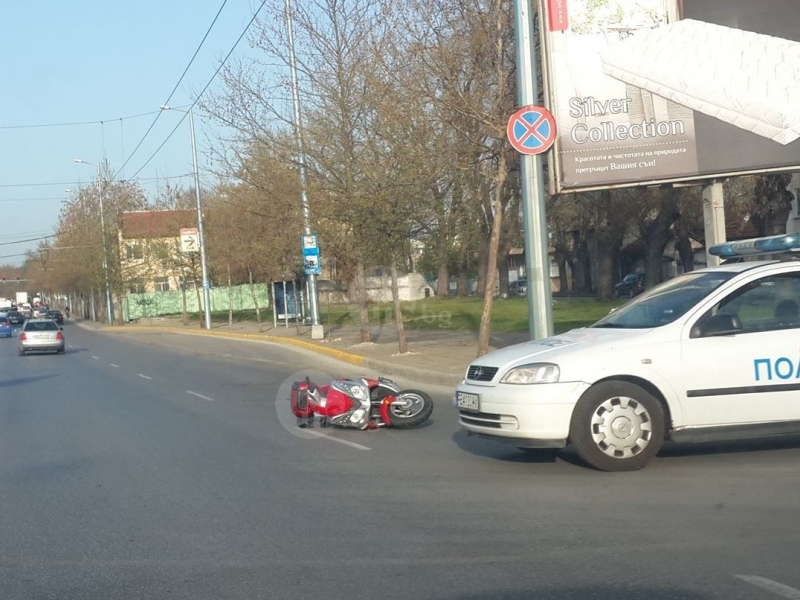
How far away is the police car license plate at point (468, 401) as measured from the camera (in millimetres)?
8727

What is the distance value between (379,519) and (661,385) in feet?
8.63

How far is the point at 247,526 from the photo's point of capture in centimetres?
731

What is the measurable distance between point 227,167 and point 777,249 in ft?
65.9

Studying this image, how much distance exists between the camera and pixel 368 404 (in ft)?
37.8

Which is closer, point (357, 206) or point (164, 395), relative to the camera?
point (164, 395)

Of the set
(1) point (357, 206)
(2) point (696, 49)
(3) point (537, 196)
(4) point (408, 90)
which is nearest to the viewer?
(3) point (537, 196)

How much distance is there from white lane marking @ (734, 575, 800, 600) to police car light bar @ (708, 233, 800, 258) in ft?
14.7

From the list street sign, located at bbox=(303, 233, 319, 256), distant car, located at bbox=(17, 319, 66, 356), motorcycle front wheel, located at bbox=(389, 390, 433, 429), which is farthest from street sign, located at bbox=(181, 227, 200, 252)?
motorcycle front wheel, located at bbox=(389, 390, 433, 429)

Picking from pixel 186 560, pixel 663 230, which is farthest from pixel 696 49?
pixel 663 230

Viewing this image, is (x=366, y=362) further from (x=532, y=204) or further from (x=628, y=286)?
(x=628, y=286)

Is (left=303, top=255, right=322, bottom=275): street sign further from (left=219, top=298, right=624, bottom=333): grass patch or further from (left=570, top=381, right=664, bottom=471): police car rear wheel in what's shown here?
(left=570, top=381, right=664, bottom=471): police car rear wheel

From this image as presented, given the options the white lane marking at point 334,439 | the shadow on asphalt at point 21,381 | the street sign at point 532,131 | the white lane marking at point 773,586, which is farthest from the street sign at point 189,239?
the white lane marking at point 773,586

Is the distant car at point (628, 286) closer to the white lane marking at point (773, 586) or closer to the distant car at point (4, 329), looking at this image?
the distant car at point (4, 329)

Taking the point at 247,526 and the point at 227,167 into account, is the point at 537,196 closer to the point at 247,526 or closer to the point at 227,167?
the point at 247,526
